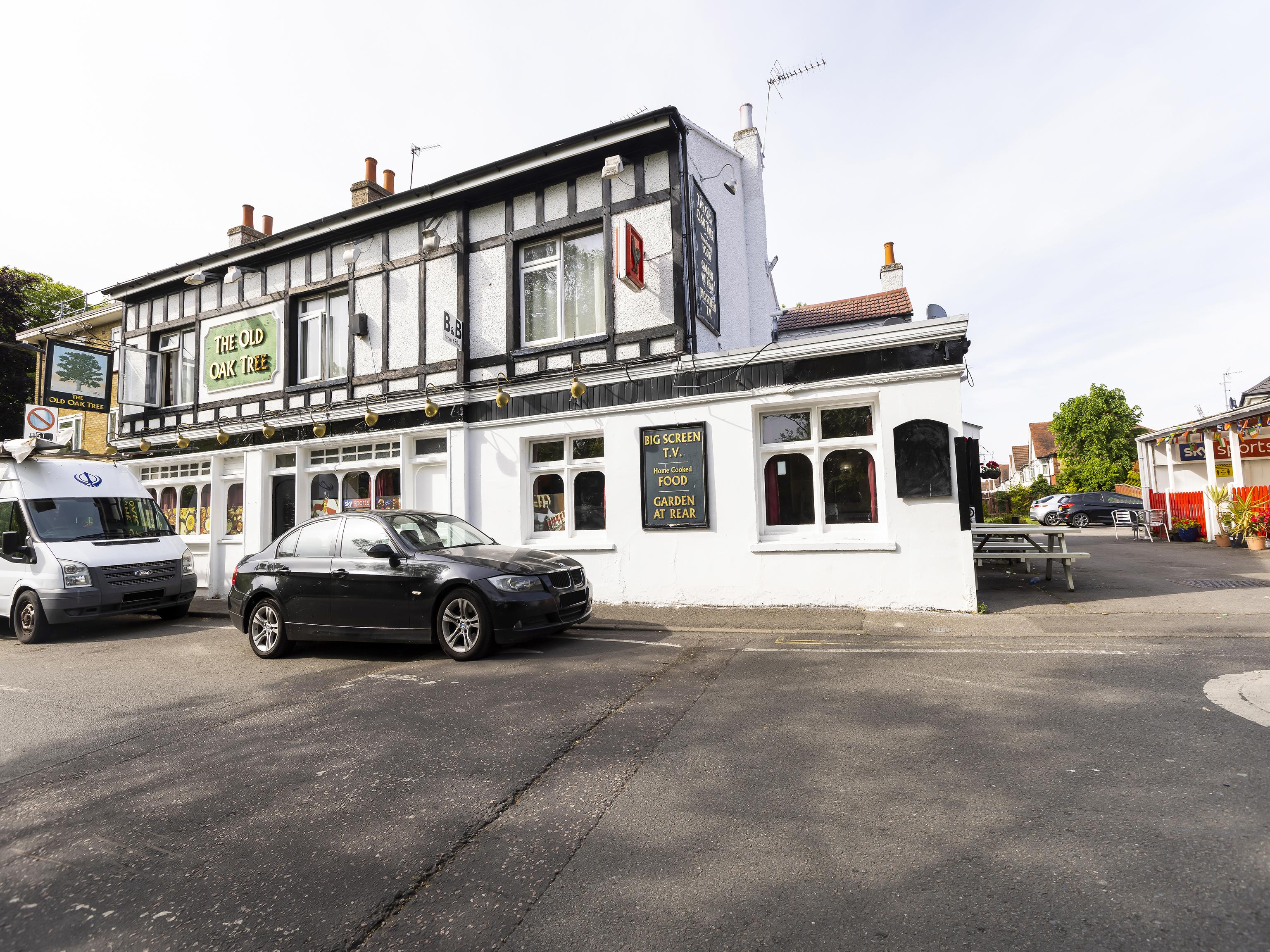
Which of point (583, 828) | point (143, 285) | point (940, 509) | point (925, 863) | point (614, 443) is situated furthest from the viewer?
point (143, 285)

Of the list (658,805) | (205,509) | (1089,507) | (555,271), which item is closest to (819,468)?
(555,271)

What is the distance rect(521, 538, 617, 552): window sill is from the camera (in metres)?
10.5

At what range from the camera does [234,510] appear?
1504cm

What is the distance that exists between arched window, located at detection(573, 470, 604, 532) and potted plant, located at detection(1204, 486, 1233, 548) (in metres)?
17.0

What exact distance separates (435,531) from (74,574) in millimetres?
6153

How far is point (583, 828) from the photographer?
9.92 ft

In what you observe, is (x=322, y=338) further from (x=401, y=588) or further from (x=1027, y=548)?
(x=1027, y=548)

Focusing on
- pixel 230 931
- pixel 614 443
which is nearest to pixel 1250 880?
pixel 230 931

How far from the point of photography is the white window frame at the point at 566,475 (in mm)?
10930

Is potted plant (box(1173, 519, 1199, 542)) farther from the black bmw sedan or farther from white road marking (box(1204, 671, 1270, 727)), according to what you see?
the black bmw sedan

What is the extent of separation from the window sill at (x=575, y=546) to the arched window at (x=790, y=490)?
2.57m

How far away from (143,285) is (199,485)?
549cm

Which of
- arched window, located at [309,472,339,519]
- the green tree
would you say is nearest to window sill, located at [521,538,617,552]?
arched window, located at [309,472,339,519]

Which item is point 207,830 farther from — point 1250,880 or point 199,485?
point 199,485
